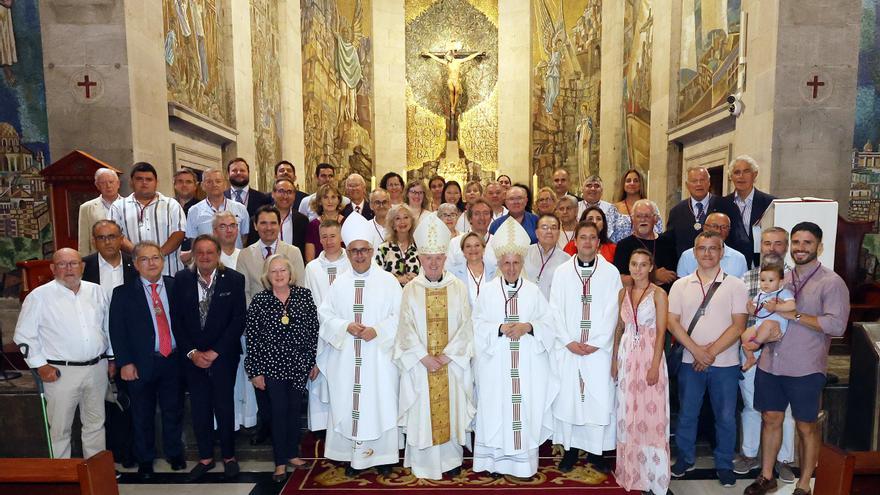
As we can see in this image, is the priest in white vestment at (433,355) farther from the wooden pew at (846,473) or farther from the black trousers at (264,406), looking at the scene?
the wooden pew at (846,473)

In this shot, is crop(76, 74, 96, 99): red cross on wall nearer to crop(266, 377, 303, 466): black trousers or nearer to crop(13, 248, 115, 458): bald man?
crop(13, 248, 115, 458): bald man

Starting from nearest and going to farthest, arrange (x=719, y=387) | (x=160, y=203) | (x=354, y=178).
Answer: (x=719, y=387) → (x=160, y=203) → (x=354, y=178)

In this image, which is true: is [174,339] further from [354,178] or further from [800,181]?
[800,181]

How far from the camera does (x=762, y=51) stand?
7684 millimetres

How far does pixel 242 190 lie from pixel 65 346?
263cm

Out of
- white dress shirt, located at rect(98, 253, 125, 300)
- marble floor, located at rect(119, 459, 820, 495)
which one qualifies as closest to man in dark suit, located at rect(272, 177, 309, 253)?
white dress shirt, located at rect(98, 253, 125, 300)

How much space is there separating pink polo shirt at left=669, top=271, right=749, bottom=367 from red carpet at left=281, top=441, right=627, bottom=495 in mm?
1220

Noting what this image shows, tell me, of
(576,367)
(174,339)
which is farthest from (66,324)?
(576,367)

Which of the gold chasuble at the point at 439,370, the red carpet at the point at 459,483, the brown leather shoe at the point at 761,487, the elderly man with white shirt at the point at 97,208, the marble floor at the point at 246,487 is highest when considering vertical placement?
the elderly man with white shirt at the point at 97,208

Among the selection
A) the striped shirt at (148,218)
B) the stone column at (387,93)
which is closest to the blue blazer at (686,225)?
the striped shirt at (148,218)

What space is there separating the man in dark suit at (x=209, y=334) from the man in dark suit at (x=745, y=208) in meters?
4.68

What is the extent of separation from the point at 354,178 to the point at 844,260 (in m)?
5.91

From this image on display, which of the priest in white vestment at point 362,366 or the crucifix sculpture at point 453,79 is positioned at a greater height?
the crucifix sculpture at point 453,79

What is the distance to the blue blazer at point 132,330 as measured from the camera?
4.34 meters
